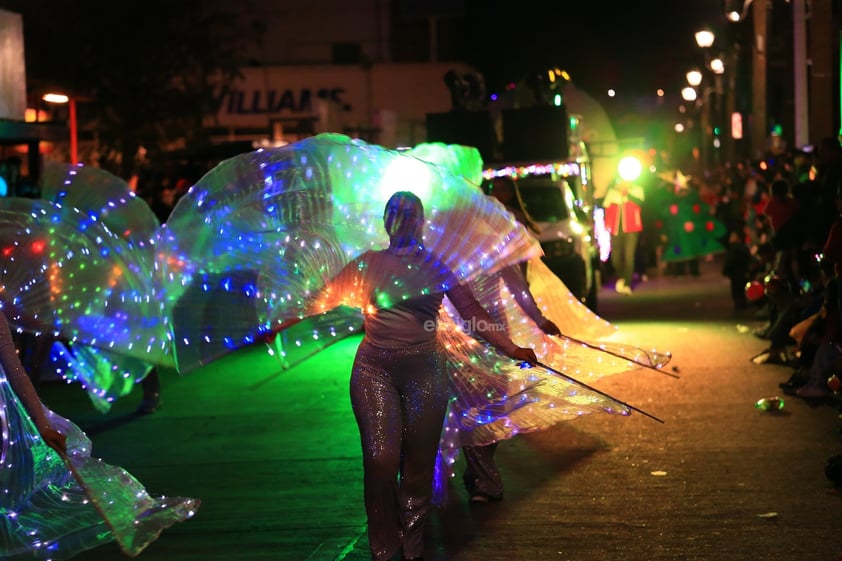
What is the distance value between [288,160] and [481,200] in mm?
1111

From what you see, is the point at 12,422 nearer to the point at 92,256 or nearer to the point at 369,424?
the point at 369,424

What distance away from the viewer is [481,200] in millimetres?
7363

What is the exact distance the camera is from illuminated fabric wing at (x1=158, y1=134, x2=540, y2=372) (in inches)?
281

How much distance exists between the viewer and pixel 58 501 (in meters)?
6.47

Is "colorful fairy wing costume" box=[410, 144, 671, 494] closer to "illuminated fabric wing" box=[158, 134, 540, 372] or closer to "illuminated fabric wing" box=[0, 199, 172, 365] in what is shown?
"illuminated fabric wing" box=[158, 134, 540, 372]

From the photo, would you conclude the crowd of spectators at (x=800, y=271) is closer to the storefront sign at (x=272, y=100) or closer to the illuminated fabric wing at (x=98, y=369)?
the illuminated fabric wing at (x=98, y=369)

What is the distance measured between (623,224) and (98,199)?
42.2 feet

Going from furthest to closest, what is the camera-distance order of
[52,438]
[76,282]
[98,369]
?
[98,369] < [76,282] < [52,438]

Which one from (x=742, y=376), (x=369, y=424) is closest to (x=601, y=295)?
(x=742, y=376)

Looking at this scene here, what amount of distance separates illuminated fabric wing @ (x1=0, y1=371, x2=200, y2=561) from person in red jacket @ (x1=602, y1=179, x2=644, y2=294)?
1643 centimetres

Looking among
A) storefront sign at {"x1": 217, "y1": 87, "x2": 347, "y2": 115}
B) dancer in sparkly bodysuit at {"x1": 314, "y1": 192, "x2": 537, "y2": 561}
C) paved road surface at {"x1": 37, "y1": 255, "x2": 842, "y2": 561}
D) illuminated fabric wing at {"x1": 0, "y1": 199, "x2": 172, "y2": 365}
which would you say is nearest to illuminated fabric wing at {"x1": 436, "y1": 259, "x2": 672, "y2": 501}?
paved road surface at {"x1": 37, "y1": 255, "x2": 842, "y2": 561}

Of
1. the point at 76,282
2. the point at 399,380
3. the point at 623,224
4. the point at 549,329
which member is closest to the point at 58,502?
the point at 399,380

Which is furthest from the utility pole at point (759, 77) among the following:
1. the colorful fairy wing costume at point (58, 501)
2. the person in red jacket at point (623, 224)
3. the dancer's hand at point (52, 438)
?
the dancer's hand at point (52, 438)

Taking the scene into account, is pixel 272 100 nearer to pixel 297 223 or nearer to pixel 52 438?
pixel 297 223
